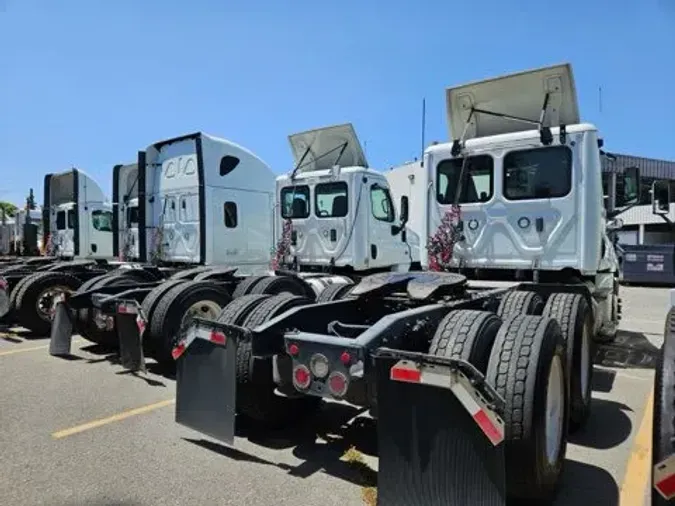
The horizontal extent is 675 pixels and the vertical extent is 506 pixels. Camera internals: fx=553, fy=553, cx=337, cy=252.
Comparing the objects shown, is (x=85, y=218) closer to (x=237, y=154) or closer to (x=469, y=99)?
(x=237, y=154)

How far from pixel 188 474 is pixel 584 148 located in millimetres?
5322

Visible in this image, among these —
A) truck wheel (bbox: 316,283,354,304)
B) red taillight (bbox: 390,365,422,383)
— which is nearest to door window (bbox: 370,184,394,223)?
truck wheel (bbox: 316,283,354,304)

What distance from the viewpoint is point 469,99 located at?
7285 mm

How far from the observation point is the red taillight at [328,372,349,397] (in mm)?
3350

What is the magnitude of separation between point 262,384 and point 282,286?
11.6 ft

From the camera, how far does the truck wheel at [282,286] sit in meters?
7.23

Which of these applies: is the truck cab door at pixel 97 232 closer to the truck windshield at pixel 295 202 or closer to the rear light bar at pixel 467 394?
the truck windshield at pixel 295 202

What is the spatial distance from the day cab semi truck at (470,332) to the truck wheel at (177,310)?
1.70 metres

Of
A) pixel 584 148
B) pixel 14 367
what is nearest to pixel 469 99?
pixel 584 148

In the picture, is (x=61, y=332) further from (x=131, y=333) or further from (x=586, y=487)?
(x=586, y=487)

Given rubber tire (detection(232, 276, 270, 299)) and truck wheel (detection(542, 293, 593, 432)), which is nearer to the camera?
truck wheel (detection(542, 293, 593, 432))

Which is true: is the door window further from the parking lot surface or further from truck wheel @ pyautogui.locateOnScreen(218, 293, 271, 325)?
truck wheel @ pyautogui.locateOnScreen(218, 293, 271, 325)

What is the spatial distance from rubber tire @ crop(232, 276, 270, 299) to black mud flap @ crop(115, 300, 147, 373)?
1.40 m

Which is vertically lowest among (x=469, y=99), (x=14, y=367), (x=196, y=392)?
(x=14, y=367)
